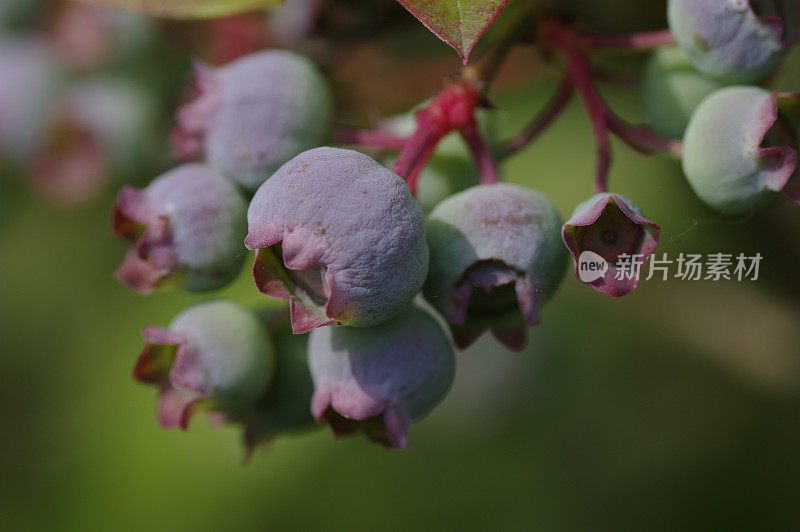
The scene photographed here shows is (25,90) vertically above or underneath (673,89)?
underneath

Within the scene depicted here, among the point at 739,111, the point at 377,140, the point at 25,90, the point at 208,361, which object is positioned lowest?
the point at 25,90

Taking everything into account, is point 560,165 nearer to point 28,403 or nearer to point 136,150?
point 136,150

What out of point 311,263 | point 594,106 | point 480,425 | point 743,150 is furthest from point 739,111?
point 480,425

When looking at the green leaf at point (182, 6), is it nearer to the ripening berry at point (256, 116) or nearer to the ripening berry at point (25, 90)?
the ripening berry at point (256, 116)

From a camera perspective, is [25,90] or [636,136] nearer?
[636,136]

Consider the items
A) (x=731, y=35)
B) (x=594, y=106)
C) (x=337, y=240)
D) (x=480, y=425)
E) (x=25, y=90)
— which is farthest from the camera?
(x=480, y=425)

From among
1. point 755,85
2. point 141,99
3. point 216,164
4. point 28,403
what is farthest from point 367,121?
point 28,403

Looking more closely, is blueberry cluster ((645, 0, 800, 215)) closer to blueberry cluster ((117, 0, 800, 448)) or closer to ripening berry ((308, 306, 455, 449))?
blueberry cluster ((117, 0, 800, 448))

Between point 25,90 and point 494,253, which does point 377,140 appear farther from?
point 25,90
